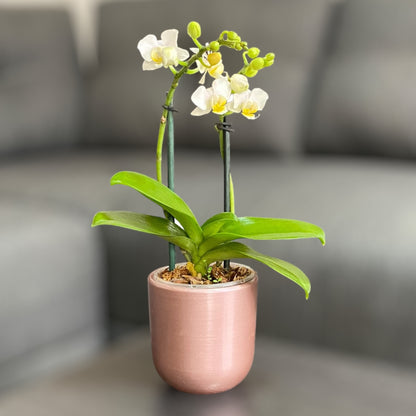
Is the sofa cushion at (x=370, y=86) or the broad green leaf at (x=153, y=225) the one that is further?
the sofa cushion at (x=370, y=86)

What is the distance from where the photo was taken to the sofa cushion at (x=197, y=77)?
1766 mm

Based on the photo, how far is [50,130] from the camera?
2115mm

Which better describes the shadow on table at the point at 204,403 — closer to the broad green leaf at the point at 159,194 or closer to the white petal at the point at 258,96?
the broad green leaf at the point at 159,194

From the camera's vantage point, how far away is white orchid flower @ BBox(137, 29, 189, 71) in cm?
66

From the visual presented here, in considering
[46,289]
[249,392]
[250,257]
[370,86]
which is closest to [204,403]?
[249,392]

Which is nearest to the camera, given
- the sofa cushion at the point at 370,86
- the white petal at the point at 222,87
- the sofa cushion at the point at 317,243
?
the white petal at the point at 222,87

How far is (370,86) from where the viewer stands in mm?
1629

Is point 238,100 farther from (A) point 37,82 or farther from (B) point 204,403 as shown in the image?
(A) point 37,82

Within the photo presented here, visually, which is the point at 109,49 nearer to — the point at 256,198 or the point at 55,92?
the point at 55,92

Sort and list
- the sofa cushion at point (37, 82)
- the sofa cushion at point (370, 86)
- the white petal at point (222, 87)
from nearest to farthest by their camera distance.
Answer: the white petal at point (222, 87) < the sofa cushion at point (370, 86) < the sofa cushion at point (37, 82)

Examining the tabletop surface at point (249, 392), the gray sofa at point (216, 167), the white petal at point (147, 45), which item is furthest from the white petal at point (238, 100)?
the gray sofa at point (216, 167)

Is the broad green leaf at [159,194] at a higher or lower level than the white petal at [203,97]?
lower

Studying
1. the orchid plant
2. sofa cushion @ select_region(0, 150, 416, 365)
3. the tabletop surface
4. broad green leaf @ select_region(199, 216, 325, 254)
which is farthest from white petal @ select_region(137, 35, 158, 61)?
sofa cushion @ select_region(0, 150, 416, 365)

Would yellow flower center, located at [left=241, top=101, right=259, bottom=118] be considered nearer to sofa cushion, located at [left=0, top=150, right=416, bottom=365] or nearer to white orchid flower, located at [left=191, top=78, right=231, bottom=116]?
white orchid flower, located at [left=191, top=78, right=231, bottom=116]
